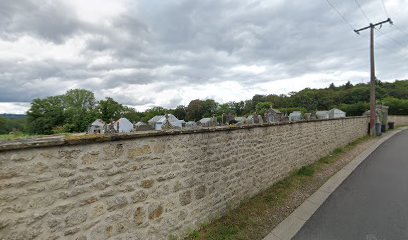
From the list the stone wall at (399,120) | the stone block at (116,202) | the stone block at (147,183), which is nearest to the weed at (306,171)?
the stone block at (147,183)

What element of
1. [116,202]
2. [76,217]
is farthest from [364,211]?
[76,217]

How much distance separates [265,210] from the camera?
581 centimetres

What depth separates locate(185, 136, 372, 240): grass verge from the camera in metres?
4.72

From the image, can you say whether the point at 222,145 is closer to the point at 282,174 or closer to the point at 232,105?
the point at 282,174

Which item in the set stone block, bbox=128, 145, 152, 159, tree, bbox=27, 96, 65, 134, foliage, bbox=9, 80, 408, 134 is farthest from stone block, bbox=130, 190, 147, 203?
tree, bbox=27, 96, 65, 134

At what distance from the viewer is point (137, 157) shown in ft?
12.3

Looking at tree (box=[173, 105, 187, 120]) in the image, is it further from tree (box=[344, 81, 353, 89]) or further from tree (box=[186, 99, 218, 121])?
tree (box=[344, 81, 353, 89])

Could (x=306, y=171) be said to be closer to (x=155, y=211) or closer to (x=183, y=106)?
(x=155, y=211)

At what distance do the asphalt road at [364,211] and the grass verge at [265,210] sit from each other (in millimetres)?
583

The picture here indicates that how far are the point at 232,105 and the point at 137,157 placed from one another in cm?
11398

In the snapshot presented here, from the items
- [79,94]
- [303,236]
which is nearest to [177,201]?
[303,236]

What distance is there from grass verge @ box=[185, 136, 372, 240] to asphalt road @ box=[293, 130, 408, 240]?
1.91 feet

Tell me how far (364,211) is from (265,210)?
1.98m

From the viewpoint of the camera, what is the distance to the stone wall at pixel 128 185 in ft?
8.67
